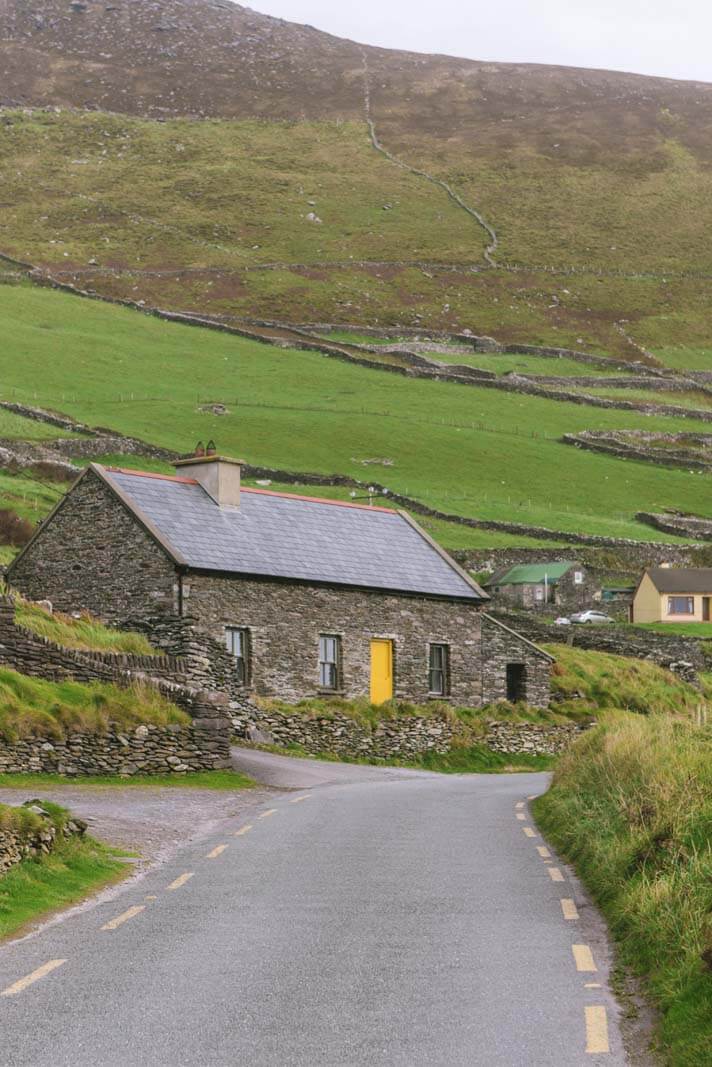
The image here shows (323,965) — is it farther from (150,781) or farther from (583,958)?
(150,781)

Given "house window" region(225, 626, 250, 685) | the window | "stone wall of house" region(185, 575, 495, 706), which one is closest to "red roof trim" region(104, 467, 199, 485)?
"stone wall of house" region(185, 575, 495, 706)

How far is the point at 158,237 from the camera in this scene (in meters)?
194

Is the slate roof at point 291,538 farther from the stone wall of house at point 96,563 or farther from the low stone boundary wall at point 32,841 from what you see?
the low stone boundary wall at point 32,841

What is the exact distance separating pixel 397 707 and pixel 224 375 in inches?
2988

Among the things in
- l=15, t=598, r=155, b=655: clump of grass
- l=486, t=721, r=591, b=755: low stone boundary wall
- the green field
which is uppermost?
the green field

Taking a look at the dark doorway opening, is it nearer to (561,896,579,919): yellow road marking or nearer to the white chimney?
the white chimney

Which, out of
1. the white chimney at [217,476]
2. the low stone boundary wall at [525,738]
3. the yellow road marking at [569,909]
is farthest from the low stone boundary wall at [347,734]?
the yellow road marking at [569,909]

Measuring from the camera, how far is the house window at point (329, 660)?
46.1 metres

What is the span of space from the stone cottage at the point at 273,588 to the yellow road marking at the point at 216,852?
18.9m

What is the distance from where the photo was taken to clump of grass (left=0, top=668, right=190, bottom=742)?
1193 inches

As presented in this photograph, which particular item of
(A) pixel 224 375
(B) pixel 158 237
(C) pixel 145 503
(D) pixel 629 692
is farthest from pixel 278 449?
(B) pixel 158 237

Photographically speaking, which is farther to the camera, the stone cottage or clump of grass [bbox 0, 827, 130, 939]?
the stone cottage

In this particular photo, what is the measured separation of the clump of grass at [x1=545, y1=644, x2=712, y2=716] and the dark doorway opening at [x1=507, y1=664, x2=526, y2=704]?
1.33 m

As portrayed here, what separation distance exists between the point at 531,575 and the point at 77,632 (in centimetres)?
4457
